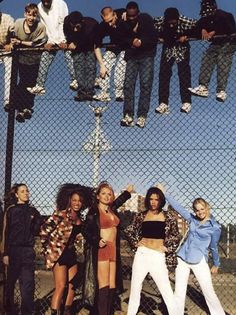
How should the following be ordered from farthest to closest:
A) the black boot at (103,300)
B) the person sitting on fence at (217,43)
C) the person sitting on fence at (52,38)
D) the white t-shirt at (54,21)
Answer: the white t-shirt at (54,21) → the person sitting on fence at (52,38) → the person sitting on fence at (217,43) → the black boot at (103,300)

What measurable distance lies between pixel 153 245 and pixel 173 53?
240 cm

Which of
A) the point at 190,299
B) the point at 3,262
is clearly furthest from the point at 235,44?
the point at 190,299

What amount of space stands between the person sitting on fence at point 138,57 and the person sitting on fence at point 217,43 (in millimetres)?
616

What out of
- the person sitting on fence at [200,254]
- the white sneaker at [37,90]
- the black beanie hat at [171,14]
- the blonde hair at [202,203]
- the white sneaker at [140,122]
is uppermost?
the black beanie hat at [171,14]

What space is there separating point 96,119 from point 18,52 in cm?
145

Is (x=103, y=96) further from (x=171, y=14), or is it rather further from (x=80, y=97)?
(x=171, y=14)

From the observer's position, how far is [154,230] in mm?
5766

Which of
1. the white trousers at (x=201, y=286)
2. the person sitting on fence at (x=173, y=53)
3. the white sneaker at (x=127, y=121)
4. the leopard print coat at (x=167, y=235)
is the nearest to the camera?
the white trousers at (x=201, y=286)

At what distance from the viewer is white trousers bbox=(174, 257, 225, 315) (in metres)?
5.70

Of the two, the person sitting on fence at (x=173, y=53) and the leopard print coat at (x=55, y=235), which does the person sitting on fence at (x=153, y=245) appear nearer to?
the leopard print coat at (x=55, y=235)

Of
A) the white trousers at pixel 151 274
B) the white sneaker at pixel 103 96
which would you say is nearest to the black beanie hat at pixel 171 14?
the white sneaker at pixel 103 96

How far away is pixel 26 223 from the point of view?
587cm

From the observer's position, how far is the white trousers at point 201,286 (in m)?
5.70

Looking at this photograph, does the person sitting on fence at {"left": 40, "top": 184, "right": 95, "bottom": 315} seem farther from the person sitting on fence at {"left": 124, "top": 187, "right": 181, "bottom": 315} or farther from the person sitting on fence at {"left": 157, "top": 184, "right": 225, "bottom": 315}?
the person sitting on fence at {"left": 157, "top": 184, "right": 225, "bottom": 315}
